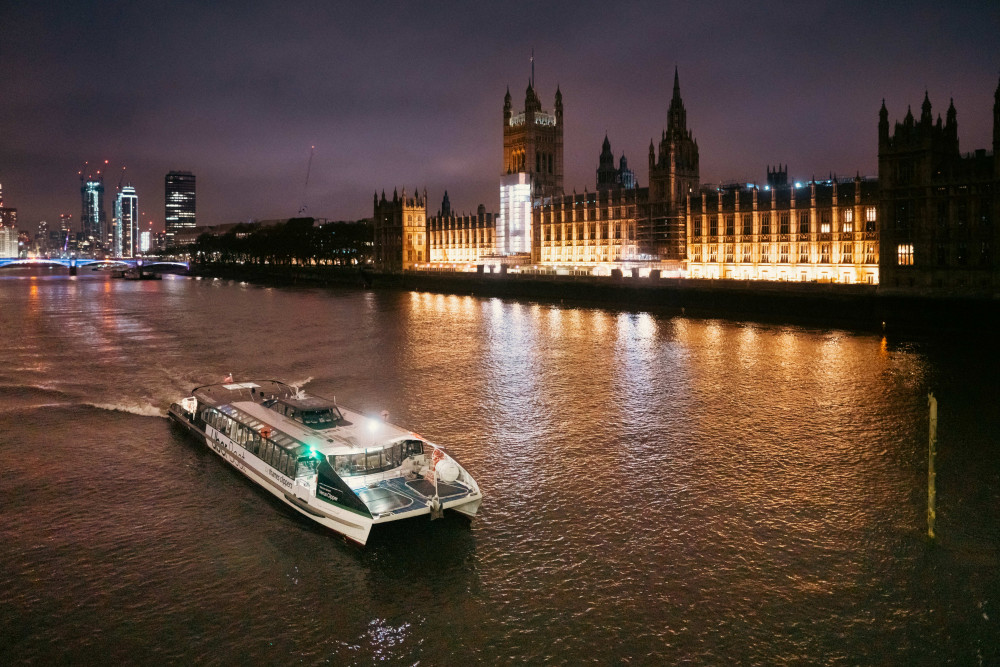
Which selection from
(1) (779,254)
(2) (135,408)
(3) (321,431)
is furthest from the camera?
(1) (779,254)

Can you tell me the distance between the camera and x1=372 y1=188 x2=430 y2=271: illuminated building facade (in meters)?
165

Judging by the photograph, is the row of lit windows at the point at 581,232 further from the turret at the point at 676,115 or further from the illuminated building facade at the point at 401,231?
the illuminated building facade at the point at 401,231

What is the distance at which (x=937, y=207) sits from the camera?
6700 centimetres

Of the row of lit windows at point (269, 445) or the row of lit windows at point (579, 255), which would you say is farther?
the row of lit windows at point (579, 255)

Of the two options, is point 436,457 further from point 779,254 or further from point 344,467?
point 779,254

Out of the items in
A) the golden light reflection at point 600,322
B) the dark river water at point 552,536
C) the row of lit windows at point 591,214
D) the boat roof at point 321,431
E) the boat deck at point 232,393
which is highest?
the row of lit windows at point 591,214

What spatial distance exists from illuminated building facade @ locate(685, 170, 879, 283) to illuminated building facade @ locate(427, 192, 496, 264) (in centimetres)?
5667

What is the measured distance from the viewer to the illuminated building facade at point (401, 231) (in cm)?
16488

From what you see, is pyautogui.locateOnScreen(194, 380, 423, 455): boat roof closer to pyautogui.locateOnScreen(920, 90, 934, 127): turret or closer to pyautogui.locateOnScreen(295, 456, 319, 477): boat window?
pyautogui.locateOnScreen(295, 456, 319, 477): boat window

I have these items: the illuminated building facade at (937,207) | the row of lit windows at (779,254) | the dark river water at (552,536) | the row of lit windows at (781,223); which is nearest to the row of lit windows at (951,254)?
the illuminated building facade at (937,207)

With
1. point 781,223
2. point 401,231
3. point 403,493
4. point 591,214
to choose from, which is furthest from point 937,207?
point 401,231

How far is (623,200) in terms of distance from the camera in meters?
114

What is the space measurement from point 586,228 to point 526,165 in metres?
37.2

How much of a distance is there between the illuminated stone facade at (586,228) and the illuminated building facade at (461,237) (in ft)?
66.2
